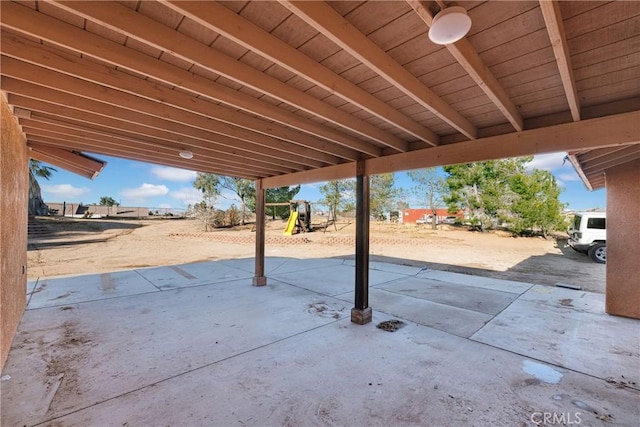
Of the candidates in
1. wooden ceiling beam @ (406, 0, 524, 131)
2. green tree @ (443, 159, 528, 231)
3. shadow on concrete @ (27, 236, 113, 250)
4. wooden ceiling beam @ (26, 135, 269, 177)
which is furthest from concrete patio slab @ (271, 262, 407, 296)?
green tree @ (443, 159, 528, 231)

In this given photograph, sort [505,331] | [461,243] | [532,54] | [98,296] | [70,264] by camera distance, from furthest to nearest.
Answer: [461,243] → [70,264] → [98,296] → [505,331] → [532,54]

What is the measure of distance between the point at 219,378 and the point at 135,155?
3.01 m

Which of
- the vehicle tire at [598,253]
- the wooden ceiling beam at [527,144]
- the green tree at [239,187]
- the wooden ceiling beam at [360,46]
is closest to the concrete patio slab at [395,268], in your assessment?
the wooden ceiling beam at [527,144]

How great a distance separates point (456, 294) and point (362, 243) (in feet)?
8.26

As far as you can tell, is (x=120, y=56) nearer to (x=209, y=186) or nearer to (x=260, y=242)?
(x=260, y=242)

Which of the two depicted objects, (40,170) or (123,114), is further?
(40,170)

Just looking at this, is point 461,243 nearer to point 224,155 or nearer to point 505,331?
point 505,331

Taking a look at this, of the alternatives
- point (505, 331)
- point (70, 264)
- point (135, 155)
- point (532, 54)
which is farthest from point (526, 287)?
point (70, 264)

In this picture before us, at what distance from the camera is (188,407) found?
2006 millimetres

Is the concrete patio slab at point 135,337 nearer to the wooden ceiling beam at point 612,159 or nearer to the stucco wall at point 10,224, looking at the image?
the stucco wall at point 10,224

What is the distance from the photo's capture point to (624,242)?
153 inches

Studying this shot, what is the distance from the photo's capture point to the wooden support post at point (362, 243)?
366 cm

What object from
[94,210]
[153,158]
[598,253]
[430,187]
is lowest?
[598,253]

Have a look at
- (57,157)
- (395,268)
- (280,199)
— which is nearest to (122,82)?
(57,157)
